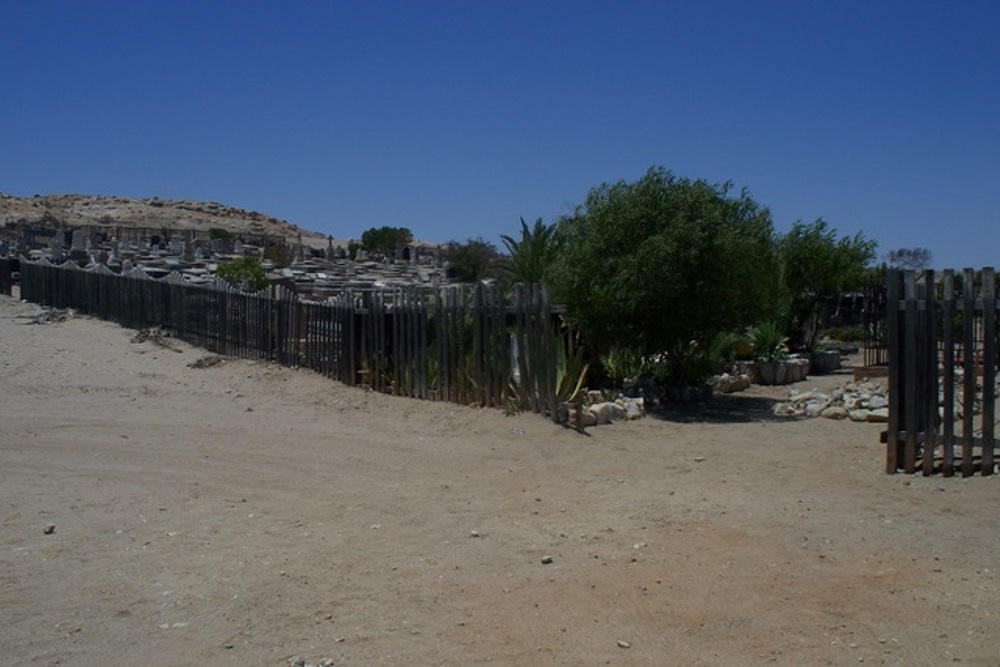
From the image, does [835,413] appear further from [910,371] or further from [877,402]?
[910,371]

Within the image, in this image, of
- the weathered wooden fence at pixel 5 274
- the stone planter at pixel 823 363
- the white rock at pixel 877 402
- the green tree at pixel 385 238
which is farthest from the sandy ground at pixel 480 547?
the green tree at pixel 385 238

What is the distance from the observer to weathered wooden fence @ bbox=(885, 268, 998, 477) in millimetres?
8969

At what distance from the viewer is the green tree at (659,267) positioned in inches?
614

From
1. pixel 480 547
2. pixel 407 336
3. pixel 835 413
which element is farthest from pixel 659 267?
pixel 480 547

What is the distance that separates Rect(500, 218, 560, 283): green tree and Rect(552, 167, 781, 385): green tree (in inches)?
105

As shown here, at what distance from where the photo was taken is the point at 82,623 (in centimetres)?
580

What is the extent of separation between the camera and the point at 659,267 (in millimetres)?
15508

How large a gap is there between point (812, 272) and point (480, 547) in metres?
20.8

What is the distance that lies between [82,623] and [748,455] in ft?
25.4

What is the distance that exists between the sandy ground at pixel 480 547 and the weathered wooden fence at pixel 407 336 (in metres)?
1.01

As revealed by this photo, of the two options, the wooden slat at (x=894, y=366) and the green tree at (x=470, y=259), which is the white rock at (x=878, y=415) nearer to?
the wooden slat at (x=894, y=366)

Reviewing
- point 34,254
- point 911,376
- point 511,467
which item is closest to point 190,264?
point 34,254

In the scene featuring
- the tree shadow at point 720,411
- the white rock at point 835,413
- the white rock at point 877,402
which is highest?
the white rock at point 877,402

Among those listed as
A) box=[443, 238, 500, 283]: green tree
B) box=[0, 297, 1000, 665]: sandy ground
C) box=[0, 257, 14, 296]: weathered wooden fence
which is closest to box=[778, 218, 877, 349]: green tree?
box=[0, 297, 1000, 665]: sandy ground
